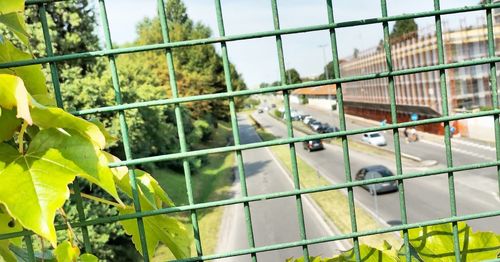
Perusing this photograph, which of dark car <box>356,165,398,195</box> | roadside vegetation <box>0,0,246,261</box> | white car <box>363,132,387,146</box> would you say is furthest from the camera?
white car <box>363,132,387,146</box>

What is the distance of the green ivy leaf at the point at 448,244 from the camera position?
1092 millimetres

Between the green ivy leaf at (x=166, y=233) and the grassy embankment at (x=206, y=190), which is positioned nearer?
the green ivy leaf at (x=166, y=233)

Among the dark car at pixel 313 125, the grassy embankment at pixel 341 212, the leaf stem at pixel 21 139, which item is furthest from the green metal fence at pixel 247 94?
the dark car at pixel 313 125

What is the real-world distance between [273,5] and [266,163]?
61.8ft

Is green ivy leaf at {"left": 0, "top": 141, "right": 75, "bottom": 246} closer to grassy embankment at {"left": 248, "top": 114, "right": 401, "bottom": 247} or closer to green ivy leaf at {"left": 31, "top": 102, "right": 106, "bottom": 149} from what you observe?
green ivy leaf at {"left": 31, "top": 102, "right": 106, "bottom": 149}

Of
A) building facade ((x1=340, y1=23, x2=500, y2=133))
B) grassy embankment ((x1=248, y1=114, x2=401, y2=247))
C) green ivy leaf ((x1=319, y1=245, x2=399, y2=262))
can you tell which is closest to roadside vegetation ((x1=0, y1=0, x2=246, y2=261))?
green ivy leaf ((x1=319, y1=245, x2=399, y2=262))

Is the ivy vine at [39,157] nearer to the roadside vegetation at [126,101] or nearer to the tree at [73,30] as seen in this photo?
the roadside vegetation at [126,101]

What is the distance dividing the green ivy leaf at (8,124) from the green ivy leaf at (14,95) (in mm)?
51

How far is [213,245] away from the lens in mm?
9625

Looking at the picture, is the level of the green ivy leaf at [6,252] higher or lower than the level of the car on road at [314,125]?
higher

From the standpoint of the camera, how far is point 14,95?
719 millimetres

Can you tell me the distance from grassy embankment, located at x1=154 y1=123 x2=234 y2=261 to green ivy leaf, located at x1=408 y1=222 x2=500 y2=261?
738cm

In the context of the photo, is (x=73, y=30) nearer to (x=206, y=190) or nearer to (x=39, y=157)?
(x=206, y=190)

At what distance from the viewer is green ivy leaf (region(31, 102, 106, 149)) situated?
30.6 inches
